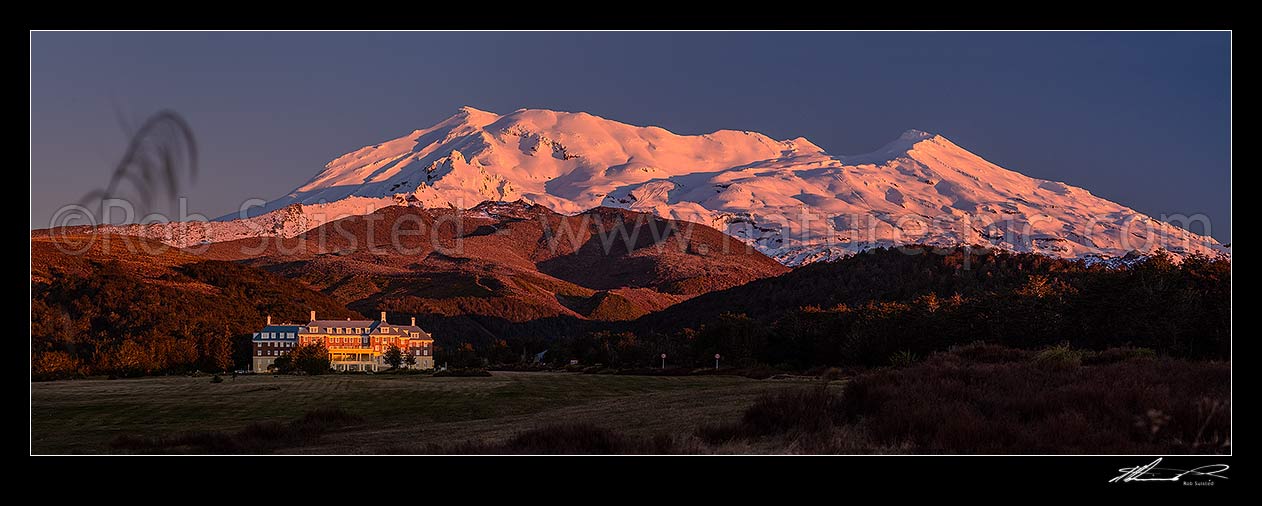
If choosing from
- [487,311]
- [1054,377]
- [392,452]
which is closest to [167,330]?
[392,452]

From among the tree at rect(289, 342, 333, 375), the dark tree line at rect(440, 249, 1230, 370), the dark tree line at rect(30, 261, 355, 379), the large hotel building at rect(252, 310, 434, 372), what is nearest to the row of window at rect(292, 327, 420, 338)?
the large hotel building at rect(252, 310, 434, 372)

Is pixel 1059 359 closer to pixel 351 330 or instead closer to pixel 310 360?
pixel 310 360

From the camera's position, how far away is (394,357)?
3044 inches

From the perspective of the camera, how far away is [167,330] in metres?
79.6

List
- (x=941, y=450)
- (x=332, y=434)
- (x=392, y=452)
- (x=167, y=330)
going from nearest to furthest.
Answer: (x=941, y=450), (x=392, y=452), (x=332, y=434), (x=167, y=330)

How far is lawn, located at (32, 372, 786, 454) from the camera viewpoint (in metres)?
20.9

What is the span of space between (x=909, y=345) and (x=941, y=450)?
30.2m

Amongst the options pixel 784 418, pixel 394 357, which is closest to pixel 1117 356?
pixel 784 418

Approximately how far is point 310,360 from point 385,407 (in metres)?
33.9

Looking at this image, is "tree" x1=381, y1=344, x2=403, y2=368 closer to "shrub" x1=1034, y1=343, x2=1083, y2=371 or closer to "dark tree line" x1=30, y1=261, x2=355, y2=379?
"dark tree line" x1=30, y1=261, x2=355, y2=379
